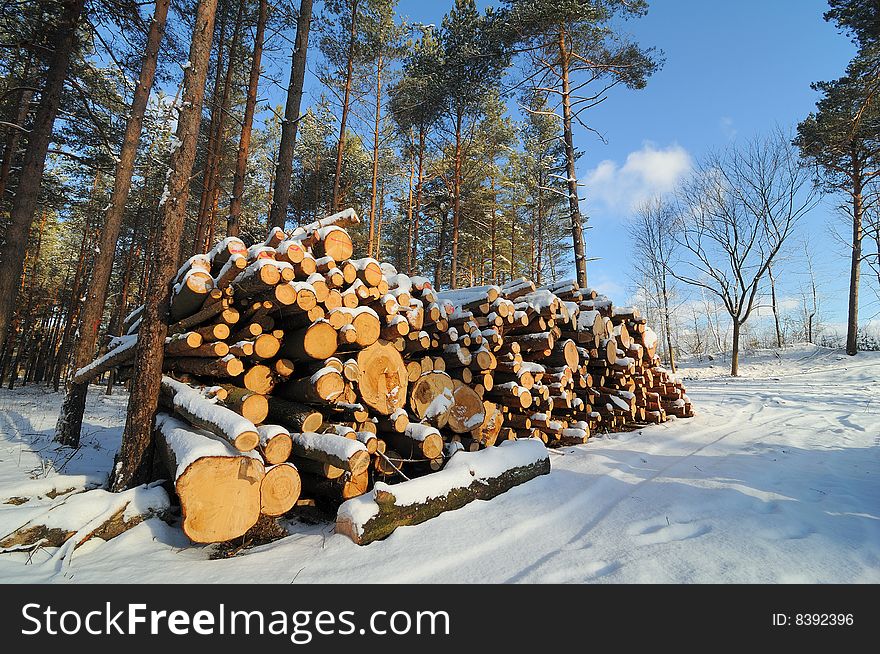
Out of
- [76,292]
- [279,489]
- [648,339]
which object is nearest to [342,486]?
[279,489]

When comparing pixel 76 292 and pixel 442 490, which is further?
pixel 76 292

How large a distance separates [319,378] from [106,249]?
5.51m

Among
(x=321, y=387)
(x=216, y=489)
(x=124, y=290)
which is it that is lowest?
(x=216, y=489)

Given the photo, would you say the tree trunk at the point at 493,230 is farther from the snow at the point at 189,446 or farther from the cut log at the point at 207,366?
the snow at the point at 189,446

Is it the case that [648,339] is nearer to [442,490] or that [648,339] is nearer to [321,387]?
[442,490]

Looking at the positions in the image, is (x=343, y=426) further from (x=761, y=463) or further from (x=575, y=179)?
(x=575, y=179)

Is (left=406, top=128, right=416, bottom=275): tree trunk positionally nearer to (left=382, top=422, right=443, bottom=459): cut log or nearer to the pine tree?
the pine tree

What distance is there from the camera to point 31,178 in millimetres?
7676

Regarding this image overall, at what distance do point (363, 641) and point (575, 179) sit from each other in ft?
38.1

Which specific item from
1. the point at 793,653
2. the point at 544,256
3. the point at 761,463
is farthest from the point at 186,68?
the point at 544,256

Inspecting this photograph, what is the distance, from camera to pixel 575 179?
11016 mm

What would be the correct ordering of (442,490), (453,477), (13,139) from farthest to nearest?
(13,139) < (453,477) < (442,490)

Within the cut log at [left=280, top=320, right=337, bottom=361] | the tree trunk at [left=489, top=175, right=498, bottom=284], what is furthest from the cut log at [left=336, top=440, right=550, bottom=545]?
the tree trunk at [left=489, top=175, right=498, bottom=284]

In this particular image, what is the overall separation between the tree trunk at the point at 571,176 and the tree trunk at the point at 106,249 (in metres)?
9.49
